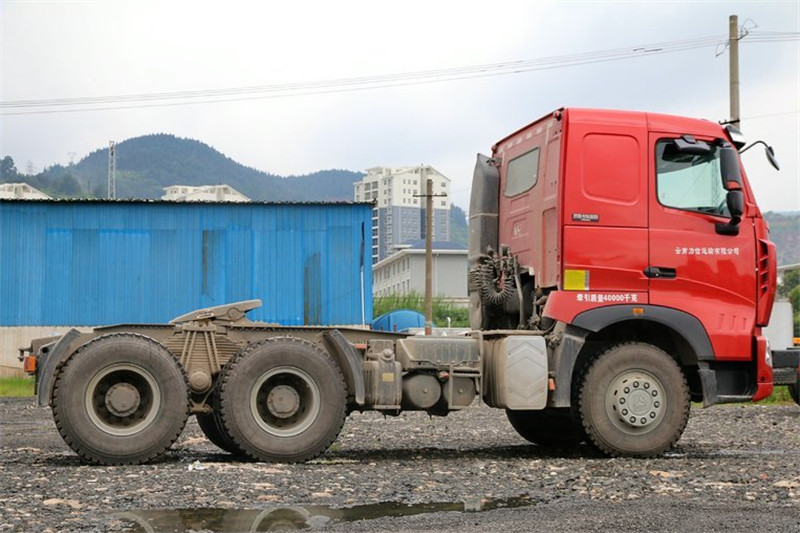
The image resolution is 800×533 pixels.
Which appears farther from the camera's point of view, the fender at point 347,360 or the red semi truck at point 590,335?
the fender at point 347,360

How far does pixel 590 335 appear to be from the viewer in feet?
38.0

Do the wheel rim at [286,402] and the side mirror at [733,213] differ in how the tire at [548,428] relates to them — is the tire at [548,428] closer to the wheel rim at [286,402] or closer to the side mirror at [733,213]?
the side mirror at [733,213]

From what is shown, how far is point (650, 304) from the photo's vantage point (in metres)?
11.3

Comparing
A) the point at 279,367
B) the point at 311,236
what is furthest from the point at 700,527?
the point at 311,236

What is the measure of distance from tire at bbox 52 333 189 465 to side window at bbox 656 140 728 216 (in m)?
5.48

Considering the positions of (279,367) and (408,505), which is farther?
(279,367)

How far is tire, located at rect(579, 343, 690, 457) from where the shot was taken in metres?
11.2

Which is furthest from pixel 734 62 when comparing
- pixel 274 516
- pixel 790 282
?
pixel 790 282

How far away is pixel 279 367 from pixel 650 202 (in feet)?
14.1

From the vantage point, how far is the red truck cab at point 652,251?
11.2 meters

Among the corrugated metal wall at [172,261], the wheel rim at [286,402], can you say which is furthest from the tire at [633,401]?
the corrugated metal wall at [172,261]

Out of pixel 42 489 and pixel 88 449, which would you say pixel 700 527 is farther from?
pixel 88 449

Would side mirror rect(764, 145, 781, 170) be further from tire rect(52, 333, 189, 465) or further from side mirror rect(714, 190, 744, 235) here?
tire rect(52, 333, 189, 465)

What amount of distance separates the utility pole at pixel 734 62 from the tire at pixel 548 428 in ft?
55.5
